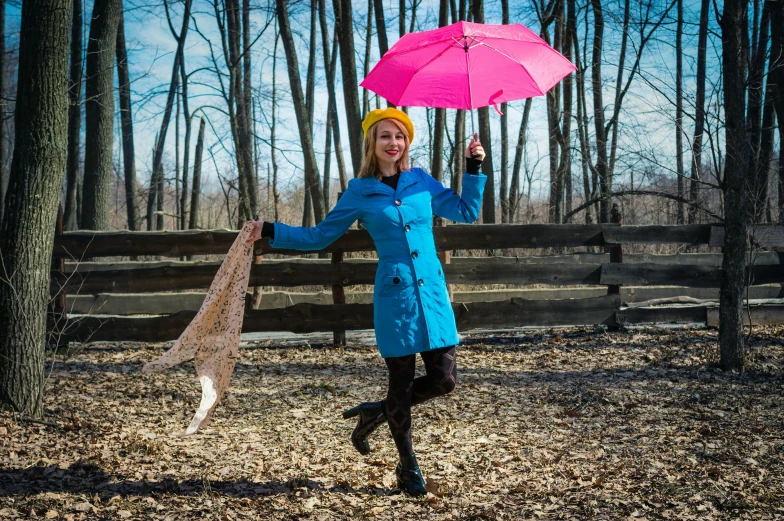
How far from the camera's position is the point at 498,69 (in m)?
4.19

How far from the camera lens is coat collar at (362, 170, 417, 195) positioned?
375 centimetres

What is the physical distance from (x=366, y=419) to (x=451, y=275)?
5073 millimetres

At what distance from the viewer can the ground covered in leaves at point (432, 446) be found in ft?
11.8

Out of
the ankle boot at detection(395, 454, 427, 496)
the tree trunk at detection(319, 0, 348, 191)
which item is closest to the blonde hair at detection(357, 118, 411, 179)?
the ankle boot at detection(395, 454, 427, 496)

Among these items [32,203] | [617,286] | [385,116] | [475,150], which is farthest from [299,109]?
[475,150]

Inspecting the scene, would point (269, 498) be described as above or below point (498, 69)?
below

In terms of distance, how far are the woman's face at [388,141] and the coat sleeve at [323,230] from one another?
0.89 ft

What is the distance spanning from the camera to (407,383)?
376 centimetres

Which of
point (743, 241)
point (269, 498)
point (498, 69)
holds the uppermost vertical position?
point (498, 69)

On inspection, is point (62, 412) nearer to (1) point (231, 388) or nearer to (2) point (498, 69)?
(1) point (231, 388)

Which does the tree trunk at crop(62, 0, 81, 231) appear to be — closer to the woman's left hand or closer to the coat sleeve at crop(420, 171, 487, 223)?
the coat sleeve at crop(420, 171, 487, 223)

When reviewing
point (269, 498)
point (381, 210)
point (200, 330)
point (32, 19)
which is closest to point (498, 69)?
point (381, 210)

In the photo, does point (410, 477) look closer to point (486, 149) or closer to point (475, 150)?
point (475, 150)

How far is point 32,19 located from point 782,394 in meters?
7.00
